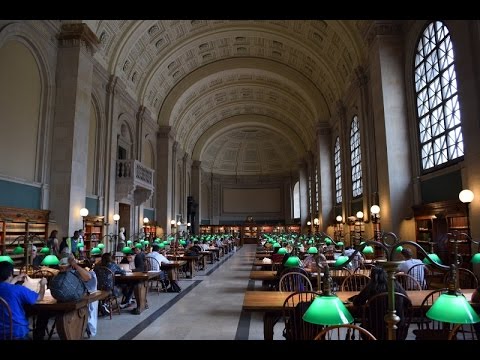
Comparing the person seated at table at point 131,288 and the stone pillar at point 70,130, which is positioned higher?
the stone pillar at point 70,130

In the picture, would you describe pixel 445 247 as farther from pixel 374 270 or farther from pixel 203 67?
pixel 203 67

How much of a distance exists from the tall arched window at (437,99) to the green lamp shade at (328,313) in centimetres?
899

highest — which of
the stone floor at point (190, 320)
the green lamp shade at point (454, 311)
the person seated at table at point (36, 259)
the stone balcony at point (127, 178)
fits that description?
the stone balcony at point (127, 178)

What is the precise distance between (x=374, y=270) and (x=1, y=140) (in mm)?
10377

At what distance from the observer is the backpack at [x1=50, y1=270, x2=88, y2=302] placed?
4.75 m

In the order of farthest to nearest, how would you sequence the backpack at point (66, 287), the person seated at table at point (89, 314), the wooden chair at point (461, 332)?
the person seated at table at point (89, 314), the backpack at point (66, 287), the wooden chair at point (461, 332)

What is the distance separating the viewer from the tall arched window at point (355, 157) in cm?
1848

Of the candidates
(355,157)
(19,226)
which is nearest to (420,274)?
(19,226)

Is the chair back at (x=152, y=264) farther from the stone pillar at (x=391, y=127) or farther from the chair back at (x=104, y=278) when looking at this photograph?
the stone pillar at (x=391, y=127)

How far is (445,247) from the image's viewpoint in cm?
965

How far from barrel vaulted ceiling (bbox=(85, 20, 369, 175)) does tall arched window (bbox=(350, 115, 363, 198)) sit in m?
2.49

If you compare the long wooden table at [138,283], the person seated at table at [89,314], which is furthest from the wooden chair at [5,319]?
the long wooden table at [138,283]
